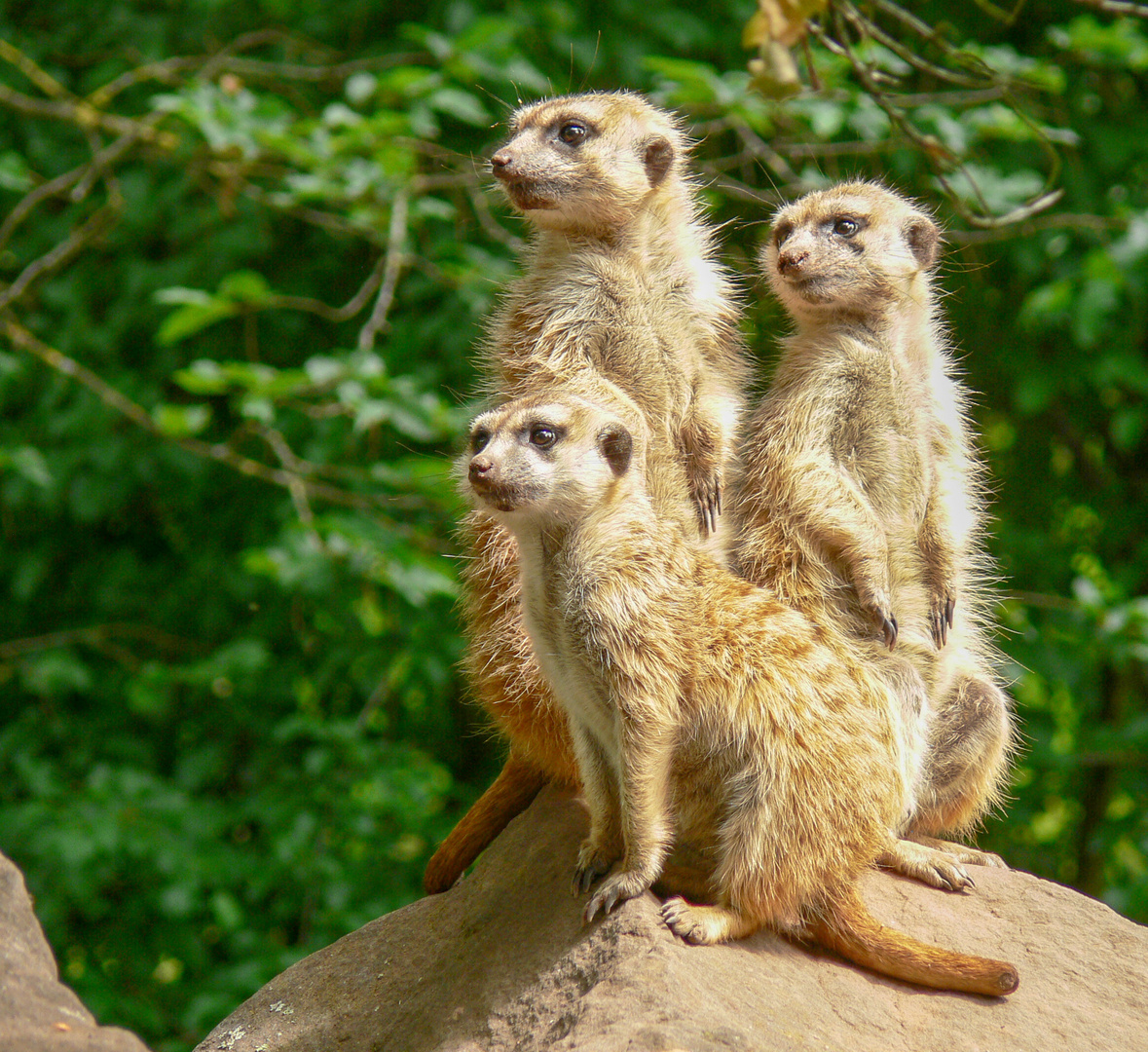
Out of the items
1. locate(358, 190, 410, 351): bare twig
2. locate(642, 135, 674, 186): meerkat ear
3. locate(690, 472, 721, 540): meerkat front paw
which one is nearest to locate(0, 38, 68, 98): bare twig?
locate(358, 190, 410, 351): bare twig

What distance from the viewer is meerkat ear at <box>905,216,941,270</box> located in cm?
280


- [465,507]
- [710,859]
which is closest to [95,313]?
[465,507]

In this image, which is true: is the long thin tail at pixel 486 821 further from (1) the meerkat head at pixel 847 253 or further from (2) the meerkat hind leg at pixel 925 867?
(1) the meerkat head at pixel 847 253

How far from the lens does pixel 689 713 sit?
2.18 m

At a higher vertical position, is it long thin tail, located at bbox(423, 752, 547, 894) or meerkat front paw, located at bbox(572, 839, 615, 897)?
meerkat front paw, located at bbox(572, 839, 615, 897)

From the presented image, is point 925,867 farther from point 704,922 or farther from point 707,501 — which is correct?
point 707,501

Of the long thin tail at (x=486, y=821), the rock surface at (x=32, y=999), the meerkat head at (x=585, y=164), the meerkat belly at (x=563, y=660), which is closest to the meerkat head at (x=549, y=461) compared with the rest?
the meerkat belly at (x=563, y=660)

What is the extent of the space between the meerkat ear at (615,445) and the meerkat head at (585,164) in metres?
0.83

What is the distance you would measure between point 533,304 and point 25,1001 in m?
1.79

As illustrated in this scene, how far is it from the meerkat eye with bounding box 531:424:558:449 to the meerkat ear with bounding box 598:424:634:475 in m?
0.09

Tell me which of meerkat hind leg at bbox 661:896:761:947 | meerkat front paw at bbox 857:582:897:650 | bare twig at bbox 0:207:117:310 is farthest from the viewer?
bare twig at bbox 0:207:117:310

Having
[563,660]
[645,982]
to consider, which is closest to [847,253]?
[563,660]

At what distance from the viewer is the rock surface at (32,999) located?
1940 millimetres

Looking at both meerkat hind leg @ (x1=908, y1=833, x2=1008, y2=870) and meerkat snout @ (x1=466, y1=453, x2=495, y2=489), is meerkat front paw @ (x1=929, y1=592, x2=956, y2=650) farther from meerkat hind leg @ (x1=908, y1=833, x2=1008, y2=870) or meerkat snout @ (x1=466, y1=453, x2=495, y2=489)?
meerkat snout @ (x1=466, y1=453, x2=495, y2=489)
